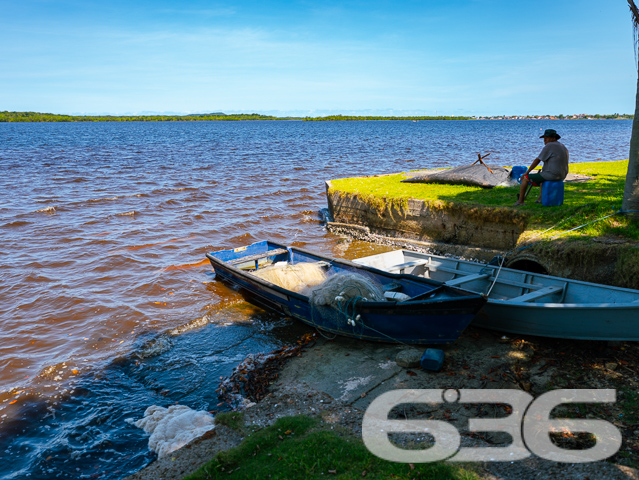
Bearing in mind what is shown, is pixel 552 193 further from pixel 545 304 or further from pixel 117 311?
pixel 117 311

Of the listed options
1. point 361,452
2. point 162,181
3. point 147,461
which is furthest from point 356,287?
point 162,181

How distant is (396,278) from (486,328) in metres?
1.81

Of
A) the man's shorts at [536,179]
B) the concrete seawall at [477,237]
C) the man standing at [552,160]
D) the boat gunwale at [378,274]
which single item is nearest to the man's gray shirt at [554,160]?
the man standing at [552,160]

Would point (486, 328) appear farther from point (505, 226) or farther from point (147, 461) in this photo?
point (147, 461)

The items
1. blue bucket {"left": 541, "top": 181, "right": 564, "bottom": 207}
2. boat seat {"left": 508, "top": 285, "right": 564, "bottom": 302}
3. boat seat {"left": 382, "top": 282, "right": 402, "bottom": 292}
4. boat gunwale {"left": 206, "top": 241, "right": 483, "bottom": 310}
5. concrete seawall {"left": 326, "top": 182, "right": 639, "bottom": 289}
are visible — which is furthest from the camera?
blue bucket {"left": 541, "top": 181, "right": 564, "bottom": 207}

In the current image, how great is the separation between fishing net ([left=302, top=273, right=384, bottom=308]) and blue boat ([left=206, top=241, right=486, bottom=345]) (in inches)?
1.5

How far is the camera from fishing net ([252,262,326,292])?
890cm

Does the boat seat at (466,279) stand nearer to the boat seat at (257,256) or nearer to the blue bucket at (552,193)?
the blue bucket at (552,193)

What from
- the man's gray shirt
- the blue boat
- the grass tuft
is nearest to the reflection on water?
the blue boat

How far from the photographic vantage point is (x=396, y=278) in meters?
8.22

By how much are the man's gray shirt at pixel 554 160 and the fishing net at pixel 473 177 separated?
3634 millimetres

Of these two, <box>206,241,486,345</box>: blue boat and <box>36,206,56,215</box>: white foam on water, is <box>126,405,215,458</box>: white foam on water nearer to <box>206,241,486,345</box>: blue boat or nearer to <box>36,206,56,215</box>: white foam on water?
<box>206,241,486,345</box>: blue boat

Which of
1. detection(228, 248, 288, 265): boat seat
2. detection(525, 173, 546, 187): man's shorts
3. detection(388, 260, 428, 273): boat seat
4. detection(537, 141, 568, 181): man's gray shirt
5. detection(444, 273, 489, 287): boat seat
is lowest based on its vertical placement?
detection(228, 248, 288, 265): boat seat

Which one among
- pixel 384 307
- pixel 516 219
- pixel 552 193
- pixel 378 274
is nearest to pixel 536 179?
pixel 552 193
